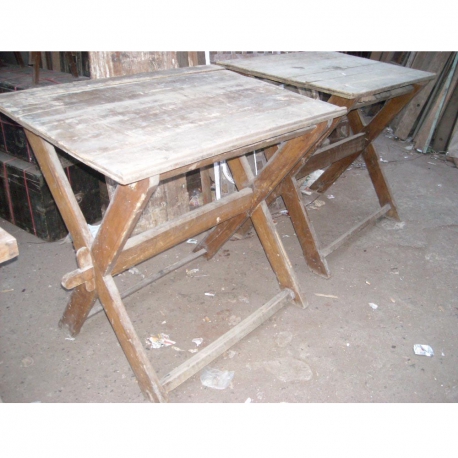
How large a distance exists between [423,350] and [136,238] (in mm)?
1575

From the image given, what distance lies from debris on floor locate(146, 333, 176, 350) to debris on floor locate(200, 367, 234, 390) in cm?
26

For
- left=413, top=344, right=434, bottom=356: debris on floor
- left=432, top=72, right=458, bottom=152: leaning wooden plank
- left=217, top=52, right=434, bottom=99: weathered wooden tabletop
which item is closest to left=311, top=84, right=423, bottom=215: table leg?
left=217, top=52, right=434, bottom=99: weathered wooden tabletop

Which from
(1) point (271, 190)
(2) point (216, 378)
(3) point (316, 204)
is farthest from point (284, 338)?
(3) point (316, 204)

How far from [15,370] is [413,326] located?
206 centimetres

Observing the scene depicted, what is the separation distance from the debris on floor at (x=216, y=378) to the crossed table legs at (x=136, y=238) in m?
0.10

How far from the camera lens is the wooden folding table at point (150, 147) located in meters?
1.50

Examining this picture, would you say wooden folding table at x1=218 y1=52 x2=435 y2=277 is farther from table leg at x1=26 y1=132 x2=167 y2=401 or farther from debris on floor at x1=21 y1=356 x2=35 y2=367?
debris on floor at x1=21 y1=356 x2=35 y2=367

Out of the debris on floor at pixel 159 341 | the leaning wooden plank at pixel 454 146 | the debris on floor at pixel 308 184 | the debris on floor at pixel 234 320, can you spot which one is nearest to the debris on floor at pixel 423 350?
the debris on floor at pixel 234 320

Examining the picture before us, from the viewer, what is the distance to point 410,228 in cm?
348

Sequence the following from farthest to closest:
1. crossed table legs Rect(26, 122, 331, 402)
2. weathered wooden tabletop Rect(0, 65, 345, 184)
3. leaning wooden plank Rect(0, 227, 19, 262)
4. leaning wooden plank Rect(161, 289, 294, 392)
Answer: leaning wooden plank Rect(161, 289, 294, 392)
crossed table legs Rect(26, 122, 331, 402)
weathered wooden tabletop Rect(0, 65, 345, 184)
leaning wooden plank Rect(0, 227, 19, 262)

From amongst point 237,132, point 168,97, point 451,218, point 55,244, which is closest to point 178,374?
point 237,132

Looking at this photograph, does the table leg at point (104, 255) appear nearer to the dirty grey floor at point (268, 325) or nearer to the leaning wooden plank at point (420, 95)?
the dirty grey floor at point (268, 325)

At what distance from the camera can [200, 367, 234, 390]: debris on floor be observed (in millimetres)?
2061

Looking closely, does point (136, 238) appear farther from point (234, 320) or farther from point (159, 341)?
point (234, 320)
